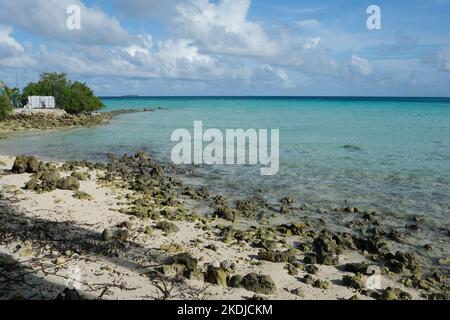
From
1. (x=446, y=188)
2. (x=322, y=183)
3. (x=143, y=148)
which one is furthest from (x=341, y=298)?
(x=143, y=148)

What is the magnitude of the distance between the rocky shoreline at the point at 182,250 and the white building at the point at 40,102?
47.3m

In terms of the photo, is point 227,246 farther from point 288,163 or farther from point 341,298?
point 288,163

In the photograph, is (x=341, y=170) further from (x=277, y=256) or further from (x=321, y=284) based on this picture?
(x=321, y=284)

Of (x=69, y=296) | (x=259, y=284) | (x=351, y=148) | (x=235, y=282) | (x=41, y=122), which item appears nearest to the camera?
(x=69, y=296)

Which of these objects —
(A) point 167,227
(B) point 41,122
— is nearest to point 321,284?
(A) point 167,227

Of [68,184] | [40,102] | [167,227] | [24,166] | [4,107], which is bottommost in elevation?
[167,227]

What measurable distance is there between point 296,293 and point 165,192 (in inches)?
370

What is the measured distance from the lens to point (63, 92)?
62250mm

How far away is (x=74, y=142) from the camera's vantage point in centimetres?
3388

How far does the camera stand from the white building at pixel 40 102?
193 feet

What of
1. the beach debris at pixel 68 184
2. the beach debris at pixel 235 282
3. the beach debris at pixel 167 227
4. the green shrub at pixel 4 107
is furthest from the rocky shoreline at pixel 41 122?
the beach debris at pixel 235 282

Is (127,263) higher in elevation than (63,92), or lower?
lower

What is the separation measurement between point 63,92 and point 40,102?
4.12 metres

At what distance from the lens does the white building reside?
5869 cm
